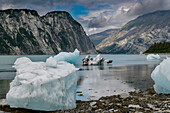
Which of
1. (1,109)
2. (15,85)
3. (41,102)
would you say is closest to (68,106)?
(41,102)

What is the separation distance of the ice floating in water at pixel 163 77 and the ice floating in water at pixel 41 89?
379 inches

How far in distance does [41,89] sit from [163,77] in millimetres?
12252

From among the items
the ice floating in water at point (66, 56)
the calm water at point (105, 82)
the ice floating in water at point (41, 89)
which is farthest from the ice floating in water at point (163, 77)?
the ice floating in water at point (66, 56)

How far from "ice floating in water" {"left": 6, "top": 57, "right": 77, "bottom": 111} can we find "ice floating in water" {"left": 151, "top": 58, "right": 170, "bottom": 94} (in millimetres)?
9626

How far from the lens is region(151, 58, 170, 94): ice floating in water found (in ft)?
61.7

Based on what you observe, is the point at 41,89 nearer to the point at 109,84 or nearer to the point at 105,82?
the point at 109,84

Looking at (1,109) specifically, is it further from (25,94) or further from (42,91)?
(42,91)

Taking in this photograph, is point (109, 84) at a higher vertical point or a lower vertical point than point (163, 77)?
lower

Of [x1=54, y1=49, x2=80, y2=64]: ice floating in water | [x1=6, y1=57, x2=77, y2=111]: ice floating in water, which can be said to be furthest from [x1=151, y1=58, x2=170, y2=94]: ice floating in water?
[x1=54, y1=49, x2=80, y2=64]: ice floating in water

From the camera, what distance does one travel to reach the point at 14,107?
1450cm

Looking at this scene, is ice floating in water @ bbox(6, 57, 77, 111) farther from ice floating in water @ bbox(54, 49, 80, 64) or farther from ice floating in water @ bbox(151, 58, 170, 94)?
ice floating in water @ bbox(54, 49, 80, 64)

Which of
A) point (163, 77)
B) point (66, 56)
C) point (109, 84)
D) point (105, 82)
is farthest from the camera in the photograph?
point (66, 56)

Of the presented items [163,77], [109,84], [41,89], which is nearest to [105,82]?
[109,84]

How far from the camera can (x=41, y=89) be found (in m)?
13.3
